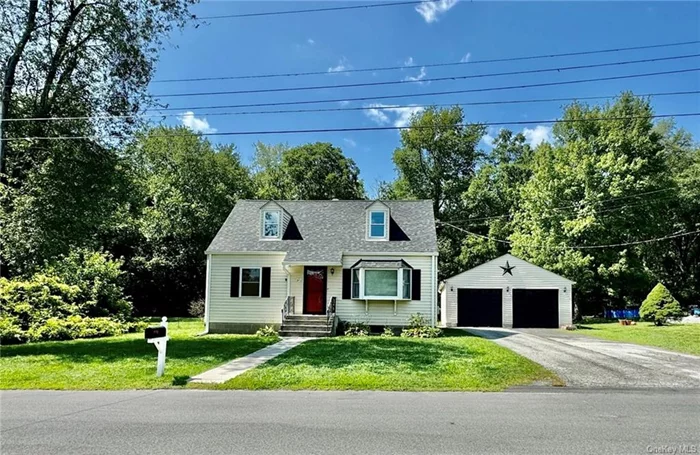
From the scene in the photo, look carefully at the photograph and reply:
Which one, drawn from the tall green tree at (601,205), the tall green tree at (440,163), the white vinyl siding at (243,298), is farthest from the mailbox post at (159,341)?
the tall green tree at (440,163)

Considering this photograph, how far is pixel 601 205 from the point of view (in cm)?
3052

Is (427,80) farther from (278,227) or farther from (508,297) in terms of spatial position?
(508,297)

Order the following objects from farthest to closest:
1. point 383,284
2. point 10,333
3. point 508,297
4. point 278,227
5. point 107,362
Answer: point 508,297 → point 278,227 → point 383,284 → point 10,333 → point 107,362

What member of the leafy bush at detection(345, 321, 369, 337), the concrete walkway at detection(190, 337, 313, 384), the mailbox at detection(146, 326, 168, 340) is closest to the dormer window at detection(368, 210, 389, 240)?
the leafy bush at detection(345, 321, 369, 337)

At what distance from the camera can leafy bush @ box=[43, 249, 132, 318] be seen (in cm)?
2033

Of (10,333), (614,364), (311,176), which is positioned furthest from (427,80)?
(311,176)

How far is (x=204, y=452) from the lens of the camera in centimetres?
498

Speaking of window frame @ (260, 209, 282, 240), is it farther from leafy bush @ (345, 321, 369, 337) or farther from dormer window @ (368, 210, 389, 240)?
leafy bush @ (345, 321, 369, 337)

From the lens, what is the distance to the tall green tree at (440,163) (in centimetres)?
3909

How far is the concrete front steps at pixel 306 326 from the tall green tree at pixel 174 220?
12.2 metres

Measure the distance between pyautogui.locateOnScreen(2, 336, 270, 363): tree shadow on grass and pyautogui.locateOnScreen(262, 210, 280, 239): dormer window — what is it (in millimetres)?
6081

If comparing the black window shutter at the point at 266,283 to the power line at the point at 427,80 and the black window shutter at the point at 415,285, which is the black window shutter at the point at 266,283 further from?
the power line at the point at 427,80

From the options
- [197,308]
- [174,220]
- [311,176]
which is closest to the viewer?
[197,308]

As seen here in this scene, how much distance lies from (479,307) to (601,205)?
39.6 feet
